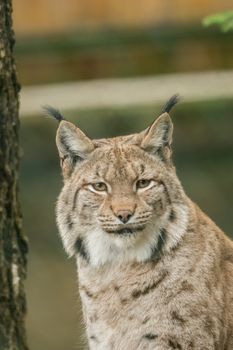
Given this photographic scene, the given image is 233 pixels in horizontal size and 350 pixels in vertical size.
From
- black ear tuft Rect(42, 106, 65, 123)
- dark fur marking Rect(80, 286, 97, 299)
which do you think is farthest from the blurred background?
black ear tuft Rect(42, 106, 65, 123)

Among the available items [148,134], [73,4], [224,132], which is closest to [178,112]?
[224,132]

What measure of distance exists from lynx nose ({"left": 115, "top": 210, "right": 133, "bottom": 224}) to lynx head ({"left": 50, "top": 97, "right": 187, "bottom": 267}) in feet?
0.16

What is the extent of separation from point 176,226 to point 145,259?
0.28 m

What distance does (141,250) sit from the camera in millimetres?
9461

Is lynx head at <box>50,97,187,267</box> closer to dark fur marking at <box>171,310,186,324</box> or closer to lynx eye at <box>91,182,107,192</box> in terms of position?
lynx eye at <box>91,182,107,192</box>

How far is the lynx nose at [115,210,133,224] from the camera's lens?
9.13m

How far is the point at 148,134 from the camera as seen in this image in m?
9.51

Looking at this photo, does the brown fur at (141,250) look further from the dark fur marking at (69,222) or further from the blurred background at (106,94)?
the blurred background at (106,94)

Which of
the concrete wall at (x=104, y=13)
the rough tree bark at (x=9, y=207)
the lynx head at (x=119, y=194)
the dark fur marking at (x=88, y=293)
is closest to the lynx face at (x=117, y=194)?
the lynx head at (x=119, y=194)

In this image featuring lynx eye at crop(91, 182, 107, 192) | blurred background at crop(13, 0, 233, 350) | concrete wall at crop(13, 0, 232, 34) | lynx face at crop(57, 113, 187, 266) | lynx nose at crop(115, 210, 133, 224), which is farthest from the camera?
concrete wall at crop(13, 0, 232, 34)

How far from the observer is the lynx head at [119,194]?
9289mm

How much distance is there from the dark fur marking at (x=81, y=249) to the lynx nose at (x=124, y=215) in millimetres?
544

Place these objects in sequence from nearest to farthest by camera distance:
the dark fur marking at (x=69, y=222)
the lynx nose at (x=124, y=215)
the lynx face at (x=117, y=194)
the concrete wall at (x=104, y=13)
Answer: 1. the lynx nose at (x=124, y=215)
2. the lynx face at (x=117, y=194)
3. the dark fur marking at (x=69, y=222)
4. the concrete wall at (x=104, y=13)

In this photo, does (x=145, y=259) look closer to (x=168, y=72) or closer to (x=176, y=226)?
(x=176, y=226)
